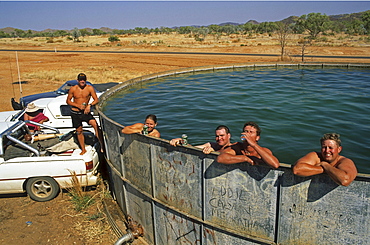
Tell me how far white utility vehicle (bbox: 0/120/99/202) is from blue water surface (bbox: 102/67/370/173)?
2.31m

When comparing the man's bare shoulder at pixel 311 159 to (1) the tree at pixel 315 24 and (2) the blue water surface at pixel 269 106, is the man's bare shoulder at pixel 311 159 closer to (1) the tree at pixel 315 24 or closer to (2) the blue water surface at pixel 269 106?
(2) the blue water surface at pixel 269 106

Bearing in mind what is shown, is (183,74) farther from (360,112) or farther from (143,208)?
(143,208)

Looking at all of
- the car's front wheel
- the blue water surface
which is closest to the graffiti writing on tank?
the blue water surface

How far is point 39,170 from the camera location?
23.9ft

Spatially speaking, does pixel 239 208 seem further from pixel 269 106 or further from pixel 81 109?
pixel 269 106

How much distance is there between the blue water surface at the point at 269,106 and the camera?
28.0 feet

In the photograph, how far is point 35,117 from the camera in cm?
959

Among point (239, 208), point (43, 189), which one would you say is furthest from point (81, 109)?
point (239, 208)

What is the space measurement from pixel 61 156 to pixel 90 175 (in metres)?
0.76

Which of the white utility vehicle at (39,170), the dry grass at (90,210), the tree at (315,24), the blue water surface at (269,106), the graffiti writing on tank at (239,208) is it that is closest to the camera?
the graffiti writing on tank at (239,208)

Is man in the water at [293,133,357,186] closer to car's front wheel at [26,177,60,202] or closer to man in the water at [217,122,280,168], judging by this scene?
man in the water at [217,122,280,168]

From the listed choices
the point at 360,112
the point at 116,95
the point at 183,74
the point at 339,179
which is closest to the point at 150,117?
the point at 339,179

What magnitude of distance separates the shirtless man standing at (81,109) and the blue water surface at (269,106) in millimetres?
1737

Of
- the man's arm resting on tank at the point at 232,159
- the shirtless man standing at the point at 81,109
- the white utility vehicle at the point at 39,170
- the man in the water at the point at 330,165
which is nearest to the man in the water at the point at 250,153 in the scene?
the man's arm resting on tank at the point at 232,159
